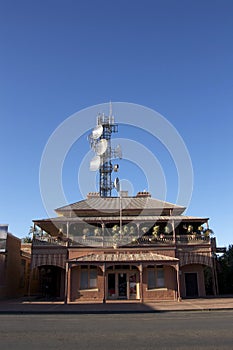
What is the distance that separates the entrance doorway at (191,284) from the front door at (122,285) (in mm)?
4981

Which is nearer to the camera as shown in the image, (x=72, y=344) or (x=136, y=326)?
(x=72, y=344)

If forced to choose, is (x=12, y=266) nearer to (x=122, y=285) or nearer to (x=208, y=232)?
(x=122, y=285)

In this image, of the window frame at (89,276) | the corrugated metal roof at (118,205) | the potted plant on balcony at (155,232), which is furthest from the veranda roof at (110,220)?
the window frame at (89,276)

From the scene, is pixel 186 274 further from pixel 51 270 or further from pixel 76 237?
pixel 51 270

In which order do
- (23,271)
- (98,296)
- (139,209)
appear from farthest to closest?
(23,271)
(139,209)
(98,296)

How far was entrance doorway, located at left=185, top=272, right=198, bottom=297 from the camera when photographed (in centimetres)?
2711

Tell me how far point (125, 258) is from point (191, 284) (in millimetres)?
6263

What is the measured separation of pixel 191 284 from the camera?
2728 cm

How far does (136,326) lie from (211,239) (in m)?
17.4

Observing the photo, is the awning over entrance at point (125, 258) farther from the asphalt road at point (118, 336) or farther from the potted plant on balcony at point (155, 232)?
the asphalt road at point (118, 336)

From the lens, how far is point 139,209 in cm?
3041

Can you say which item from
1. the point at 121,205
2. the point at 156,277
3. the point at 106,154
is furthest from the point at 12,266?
the point at 106,154

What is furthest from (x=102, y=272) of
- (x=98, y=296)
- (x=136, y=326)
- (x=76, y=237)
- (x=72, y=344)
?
(x=72, y=344)

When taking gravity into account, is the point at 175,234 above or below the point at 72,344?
above
